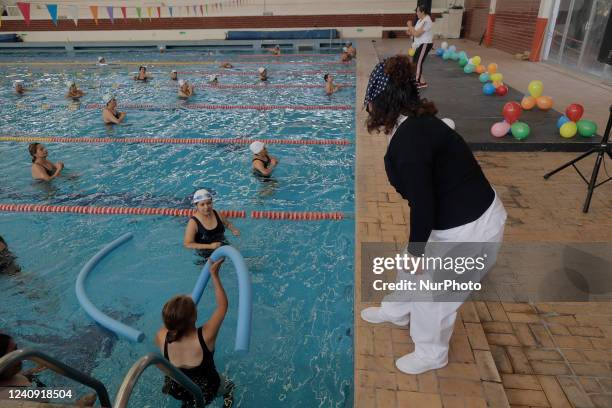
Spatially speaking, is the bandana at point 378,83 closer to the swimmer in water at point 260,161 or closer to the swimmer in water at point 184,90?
the swimmer in water at point 260,161

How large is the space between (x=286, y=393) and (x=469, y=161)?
7.39ft

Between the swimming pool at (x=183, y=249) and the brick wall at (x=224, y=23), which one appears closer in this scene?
the swimming pool at (x=183, y=249)

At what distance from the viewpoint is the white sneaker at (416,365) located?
2475mm

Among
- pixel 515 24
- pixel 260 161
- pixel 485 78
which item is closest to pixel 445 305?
pixel 260 161

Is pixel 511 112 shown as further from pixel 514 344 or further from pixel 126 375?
pixel 126 375

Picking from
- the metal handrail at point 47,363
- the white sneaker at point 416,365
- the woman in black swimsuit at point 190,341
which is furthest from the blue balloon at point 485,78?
the metal handrail at point 47,363

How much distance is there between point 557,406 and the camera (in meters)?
2.37

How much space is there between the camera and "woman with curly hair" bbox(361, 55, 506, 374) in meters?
1.83

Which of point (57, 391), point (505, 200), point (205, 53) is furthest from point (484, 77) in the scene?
point (205, 53)

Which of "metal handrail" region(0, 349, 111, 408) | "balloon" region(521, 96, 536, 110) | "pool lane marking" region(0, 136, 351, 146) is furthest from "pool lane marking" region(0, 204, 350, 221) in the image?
"balloon" region(521, 96, 536, 110)

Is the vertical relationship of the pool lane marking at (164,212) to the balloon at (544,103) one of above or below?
below

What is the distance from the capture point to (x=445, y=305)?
2182 millimetres

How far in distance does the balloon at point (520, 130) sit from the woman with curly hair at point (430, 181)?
463 centimetres

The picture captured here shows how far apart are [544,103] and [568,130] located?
165 centimetres
